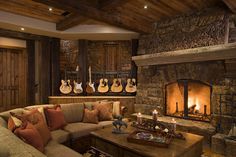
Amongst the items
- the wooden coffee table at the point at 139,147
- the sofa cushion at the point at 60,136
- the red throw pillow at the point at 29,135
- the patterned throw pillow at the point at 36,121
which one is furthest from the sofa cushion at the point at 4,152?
the sofa cushion at the point at 60,136

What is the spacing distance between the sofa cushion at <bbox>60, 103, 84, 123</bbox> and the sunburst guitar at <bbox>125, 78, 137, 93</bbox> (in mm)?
1641

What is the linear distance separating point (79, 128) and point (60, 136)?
0.44m

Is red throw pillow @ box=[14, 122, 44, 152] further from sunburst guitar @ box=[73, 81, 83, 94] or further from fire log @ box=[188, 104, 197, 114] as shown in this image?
fire log @ box=[188, 104, 197, 114]

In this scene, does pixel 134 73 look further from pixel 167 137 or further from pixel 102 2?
pixel 167 137

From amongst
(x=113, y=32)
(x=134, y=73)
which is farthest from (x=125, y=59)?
(x=113, y=32)

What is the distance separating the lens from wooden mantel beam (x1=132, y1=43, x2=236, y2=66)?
308 centimetres

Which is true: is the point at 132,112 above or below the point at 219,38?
below

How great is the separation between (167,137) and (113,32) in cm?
301

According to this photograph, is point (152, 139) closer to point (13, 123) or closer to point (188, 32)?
point (13, 123)

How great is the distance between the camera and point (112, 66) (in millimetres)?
5891

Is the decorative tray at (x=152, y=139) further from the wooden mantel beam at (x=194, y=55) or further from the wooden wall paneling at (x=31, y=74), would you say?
the wooden wall paneling at (x=31, y=74)

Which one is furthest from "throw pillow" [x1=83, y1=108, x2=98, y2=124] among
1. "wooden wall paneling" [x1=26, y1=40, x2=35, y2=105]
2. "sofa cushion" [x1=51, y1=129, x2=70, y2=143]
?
"wooden wall paneling" [x1=26, y1=40, x2=35, y2=105]

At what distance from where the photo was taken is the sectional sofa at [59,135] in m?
1.40

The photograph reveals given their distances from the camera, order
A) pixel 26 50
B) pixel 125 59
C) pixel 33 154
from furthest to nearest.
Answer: pixel 125 59 < pixel 26 50 < pixel 33 154
